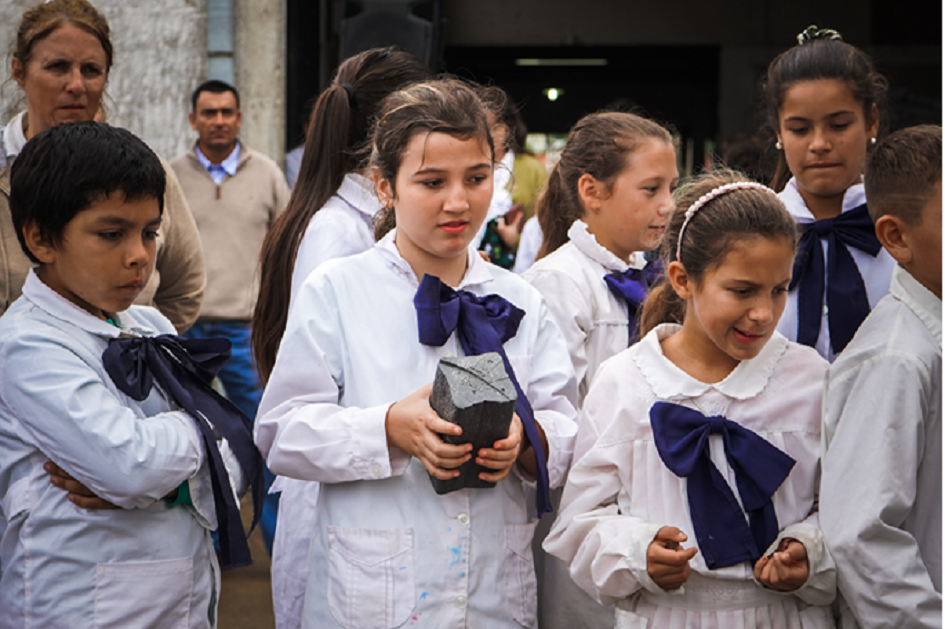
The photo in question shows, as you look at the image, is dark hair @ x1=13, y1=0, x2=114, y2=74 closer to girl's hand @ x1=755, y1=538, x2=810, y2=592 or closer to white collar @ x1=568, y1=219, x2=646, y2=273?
white collar @ x1=568, y1=219, x2=646, y2=273

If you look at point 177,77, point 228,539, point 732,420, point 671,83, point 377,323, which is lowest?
point 228,539

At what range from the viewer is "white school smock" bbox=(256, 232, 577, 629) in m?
2.15

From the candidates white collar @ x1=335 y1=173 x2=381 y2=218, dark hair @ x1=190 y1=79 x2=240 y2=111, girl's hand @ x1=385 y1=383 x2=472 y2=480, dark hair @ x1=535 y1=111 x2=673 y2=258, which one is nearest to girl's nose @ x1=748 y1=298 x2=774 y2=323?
girl's hand @ x1=385 y1=383 x2=472 y2=480

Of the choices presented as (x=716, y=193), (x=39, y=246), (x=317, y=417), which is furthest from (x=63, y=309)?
(x=716, y=193)

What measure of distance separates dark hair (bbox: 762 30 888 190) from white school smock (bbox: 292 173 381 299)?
4.08 ft

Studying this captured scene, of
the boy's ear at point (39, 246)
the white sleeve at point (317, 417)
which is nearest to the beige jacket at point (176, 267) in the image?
the boy's ear at point (39, 246)

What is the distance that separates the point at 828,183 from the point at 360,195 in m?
1.31

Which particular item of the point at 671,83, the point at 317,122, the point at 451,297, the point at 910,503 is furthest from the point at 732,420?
the point at 671,83

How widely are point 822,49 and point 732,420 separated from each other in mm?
1320

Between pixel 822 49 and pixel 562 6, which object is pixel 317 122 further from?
pixel 562 6

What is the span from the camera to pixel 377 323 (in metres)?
2.28

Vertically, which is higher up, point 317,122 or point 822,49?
point 822,49

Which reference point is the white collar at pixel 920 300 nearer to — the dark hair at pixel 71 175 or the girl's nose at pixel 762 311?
the girl's nose at pixel 762 311

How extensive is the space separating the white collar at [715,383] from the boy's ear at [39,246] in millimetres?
1332
